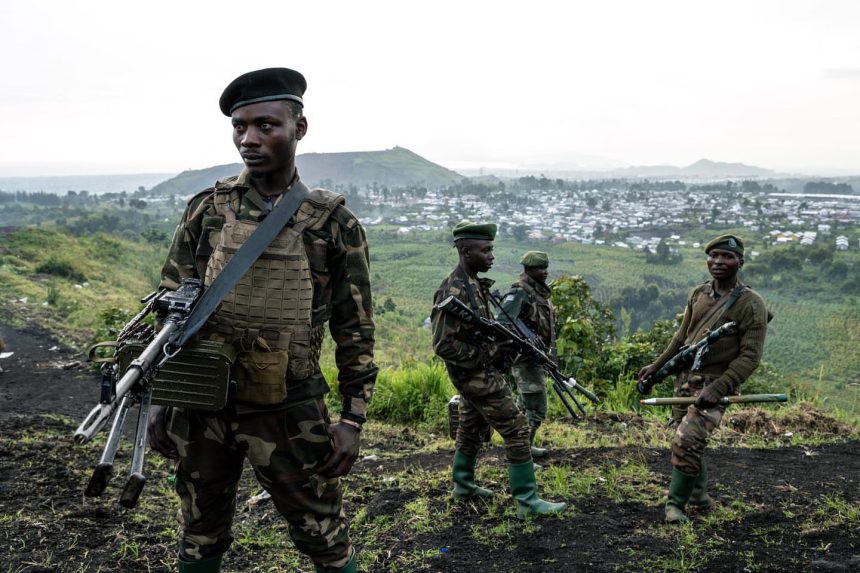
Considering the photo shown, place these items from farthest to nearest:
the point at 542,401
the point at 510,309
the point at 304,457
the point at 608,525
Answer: the point at 542,401
the point at 510,309
the point at 608,525
the point at 304,457

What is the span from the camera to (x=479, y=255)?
423 cm

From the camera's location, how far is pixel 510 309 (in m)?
4.88

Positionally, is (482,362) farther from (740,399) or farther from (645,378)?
(740,399)

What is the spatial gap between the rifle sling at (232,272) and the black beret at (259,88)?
0.39 m

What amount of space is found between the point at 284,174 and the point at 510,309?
286 cm

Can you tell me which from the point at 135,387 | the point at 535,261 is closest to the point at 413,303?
the point at 535,261

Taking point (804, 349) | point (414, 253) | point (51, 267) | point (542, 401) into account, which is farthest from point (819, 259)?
point (51, 267)

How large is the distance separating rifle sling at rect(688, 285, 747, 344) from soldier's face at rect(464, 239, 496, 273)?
140 cm

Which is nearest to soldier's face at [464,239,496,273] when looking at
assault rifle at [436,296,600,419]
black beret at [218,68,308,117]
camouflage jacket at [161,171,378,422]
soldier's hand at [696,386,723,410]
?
assault rifle at [436,296,600,419]

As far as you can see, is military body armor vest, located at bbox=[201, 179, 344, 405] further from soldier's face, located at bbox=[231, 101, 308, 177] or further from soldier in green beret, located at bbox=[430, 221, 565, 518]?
soldier in green beret, located at bbox=[430, 221, 565, 518]

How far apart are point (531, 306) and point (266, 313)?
3343 millimetres

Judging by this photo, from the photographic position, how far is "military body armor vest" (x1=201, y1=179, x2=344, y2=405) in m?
2.11

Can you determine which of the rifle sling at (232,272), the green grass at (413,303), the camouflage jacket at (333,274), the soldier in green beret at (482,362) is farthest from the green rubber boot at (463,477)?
the rifle sling at (232,272)

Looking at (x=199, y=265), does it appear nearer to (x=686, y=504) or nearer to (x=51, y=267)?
(x=686, y=504)
